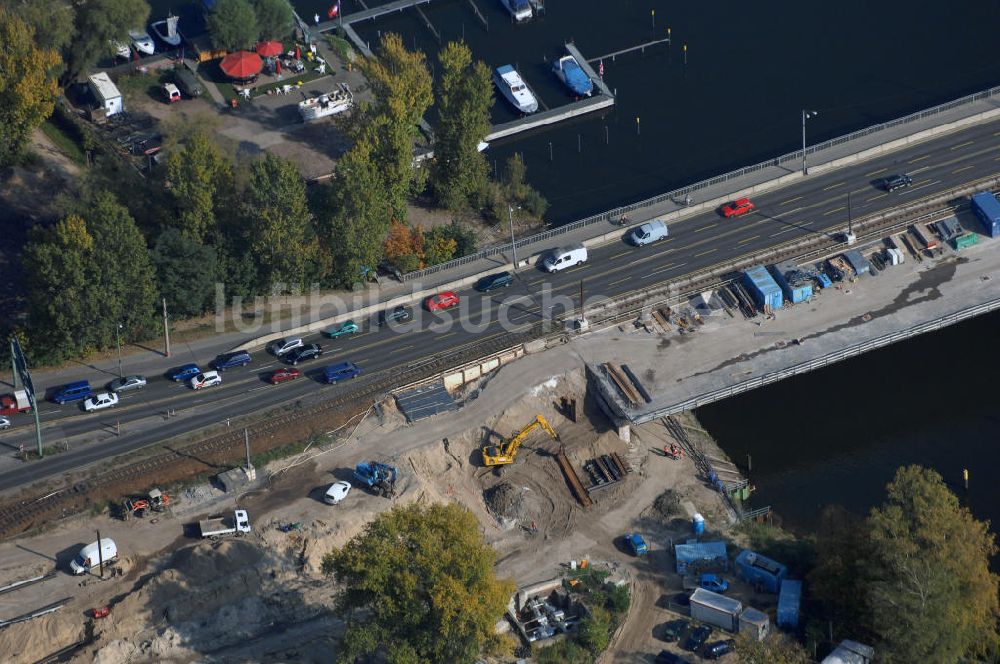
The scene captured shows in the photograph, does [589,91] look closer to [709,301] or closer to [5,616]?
[709,301]

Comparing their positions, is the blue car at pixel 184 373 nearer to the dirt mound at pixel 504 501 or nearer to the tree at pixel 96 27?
the dirt mound at pixel 504 501

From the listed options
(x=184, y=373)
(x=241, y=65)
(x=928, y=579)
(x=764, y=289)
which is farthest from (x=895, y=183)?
(x=184, y=373)

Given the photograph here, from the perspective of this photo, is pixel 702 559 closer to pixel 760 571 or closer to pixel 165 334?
pixel 760 571

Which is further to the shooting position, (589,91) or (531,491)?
(589,91)

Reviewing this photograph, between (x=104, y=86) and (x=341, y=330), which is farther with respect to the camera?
(x=104, y=86)

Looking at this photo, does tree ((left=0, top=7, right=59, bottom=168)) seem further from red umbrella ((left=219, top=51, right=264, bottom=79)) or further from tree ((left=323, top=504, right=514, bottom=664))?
tree ((left=323, top=504, right=514, bottom=664))

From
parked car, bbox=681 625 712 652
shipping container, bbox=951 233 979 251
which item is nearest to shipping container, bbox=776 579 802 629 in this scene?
Answer: parked car, bbox=681 625 712 652

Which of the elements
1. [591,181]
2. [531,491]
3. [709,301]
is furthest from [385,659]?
[591,181]

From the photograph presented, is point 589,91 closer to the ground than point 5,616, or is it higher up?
higher up
